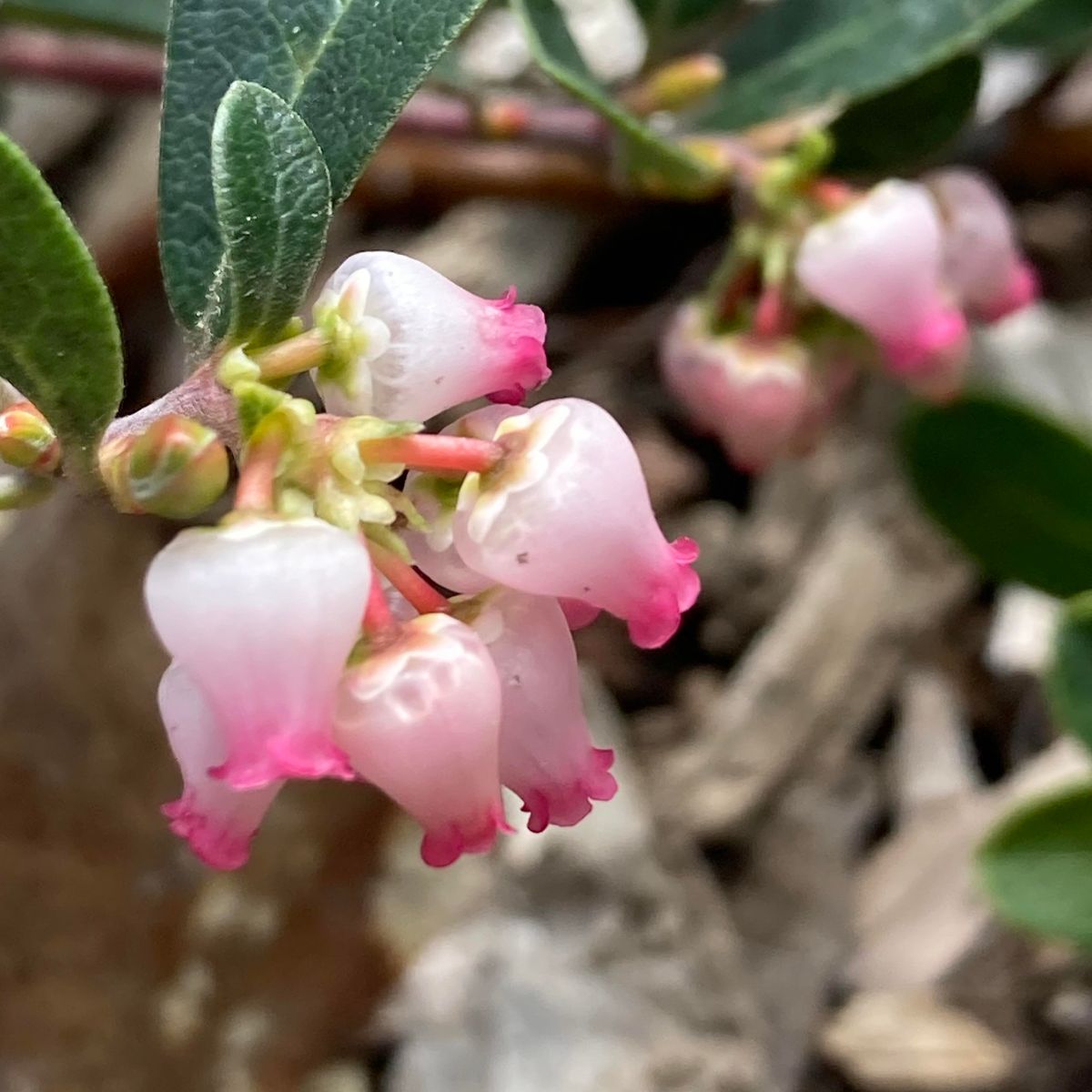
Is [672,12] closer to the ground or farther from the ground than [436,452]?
closer to the ground

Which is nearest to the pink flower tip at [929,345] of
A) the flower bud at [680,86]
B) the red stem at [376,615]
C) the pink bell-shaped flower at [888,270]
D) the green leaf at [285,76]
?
the pink bell-shaped flower at [888,270]

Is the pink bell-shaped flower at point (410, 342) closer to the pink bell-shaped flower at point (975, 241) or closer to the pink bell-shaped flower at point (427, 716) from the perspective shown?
the pink bell-shaped flower at point (427, 716)

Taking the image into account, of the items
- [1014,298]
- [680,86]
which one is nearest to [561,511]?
[680,86]

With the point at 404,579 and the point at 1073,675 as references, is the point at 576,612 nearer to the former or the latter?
the point at 404,579

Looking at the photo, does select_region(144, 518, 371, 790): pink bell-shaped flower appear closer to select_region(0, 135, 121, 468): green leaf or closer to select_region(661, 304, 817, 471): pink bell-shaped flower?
select_region(0, 135, 121, 468): green leaf

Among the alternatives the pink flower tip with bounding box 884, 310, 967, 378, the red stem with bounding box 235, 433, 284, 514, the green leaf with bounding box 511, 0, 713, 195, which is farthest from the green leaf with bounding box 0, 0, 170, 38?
the red stem with bounding box 235, 433, 284, 514

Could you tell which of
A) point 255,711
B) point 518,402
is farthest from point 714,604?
point 255,711

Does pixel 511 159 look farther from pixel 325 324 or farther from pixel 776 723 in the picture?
pixel 325 324
